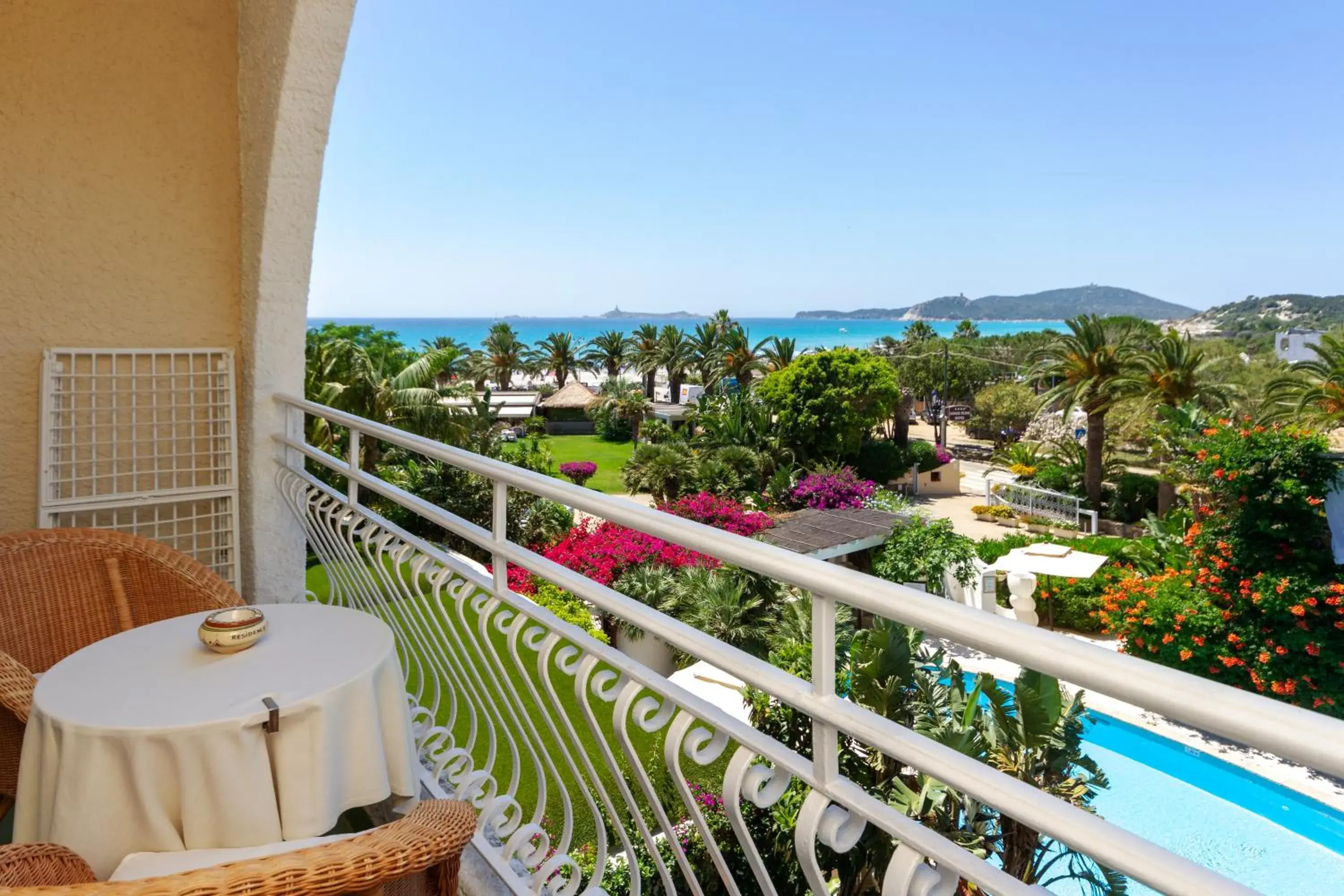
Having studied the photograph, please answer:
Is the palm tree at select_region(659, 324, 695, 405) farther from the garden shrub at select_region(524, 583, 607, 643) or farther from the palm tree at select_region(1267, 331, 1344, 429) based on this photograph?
the garden shrub at select_region(524, 583, 607, 643)

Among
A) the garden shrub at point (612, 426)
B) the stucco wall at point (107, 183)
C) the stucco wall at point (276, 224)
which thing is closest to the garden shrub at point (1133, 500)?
the garden shrub at point (612, 426)

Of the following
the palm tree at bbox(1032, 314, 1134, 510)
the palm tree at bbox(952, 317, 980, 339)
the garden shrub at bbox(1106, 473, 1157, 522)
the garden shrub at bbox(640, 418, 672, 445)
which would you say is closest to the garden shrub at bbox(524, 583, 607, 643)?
the palm tree at bbox(1032, 314, 1134, 510)

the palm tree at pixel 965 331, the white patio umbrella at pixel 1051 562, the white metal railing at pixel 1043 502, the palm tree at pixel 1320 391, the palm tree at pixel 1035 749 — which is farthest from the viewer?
the palm tree at pixel 965 331

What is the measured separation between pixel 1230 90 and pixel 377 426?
249ft

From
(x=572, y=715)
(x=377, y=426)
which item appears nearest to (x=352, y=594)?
(x=377, y=426)

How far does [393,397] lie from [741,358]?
21456 mm

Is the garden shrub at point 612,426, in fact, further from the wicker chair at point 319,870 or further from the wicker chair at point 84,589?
the wicker chair at point 319,870

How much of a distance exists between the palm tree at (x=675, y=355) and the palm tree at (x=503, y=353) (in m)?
8.30

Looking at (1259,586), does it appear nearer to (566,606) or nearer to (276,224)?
(566,606)

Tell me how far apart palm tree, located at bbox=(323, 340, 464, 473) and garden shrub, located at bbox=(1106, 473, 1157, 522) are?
17.2 meters

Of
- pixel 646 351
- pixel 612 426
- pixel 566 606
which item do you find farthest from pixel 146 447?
pixel 646 351

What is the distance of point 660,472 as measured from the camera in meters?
19.3

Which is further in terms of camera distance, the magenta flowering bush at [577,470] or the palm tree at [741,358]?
the palm tree at [741,358]

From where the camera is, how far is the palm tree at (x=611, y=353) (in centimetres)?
4531
